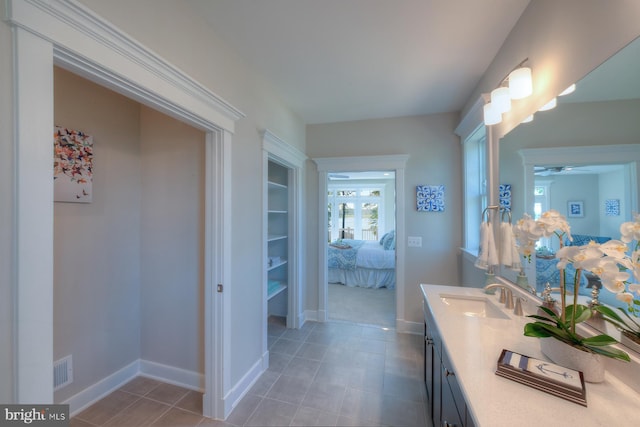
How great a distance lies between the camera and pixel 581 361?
0.83 meters

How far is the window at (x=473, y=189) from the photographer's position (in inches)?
97.0

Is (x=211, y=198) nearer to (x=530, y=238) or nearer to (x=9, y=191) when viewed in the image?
(x=9, y=191)

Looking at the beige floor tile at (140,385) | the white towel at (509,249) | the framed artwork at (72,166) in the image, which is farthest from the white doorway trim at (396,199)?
the framed artwork at (72,166)

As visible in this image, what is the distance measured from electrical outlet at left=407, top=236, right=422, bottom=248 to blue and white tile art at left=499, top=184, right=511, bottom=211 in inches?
50.1

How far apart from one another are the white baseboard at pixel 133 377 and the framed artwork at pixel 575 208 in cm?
264

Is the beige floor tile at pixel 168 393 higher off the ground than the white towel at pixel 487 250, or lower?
lower

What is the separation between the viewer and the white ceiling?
1462mm

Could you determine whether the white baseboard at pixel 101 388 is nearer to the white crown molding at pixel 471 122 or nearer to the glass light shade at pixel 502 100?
the glass light shade at pixel 502 100

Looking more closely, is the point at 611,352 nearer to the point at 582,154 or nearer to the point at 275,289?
the point at 582,154

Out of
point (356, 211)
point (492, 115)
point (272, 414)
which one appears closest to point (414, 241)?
point (492, 115)

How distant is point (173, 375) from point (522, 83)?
3296mm

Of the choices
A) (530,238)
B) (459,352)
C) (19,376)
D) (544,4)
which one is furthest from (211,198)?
(544,4)

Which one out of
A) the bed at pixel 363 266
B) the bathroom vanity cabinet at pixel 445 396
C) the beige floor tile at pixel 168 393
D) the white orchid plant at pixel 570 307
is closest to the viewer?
the white orchid plant at pixel 570 307

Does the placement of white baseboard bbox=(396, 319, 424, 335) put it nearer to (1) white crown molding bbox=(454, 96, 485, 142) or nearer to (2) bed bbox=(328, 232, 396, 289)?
(2) bed bbox=(328, 232, 396, 289)
